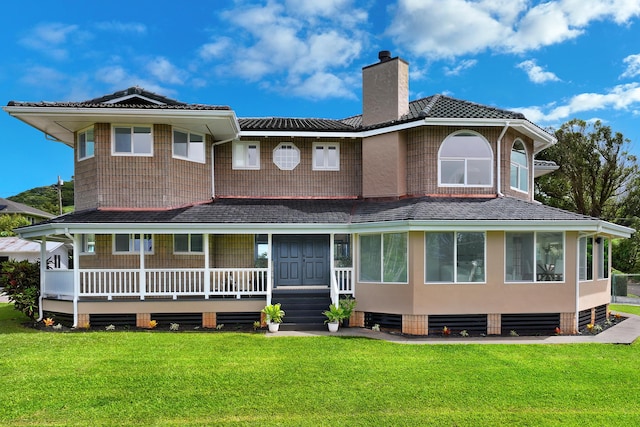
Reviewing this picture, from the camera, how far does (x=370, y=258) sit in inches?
482

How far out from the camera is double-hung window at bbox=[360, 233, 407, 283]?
37.7ft

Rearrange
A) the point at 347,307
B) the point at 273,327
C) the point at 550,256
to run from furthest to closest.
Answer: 1. the point at 347,307
2. the point at 550,256
3. the point at 273,327

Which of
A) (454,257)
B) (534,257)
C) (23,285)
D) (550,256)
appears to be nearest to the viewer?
(454,257)

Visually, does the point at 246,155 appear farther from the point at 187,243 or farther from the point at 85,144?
the point at 85,144

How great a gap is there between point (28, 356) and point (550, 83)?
3337 centimetres

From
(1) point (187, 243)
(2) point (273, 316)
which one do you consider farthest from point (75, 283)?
(2) point (273, 316)

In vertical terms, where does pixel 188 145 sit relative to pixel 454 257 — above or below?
above

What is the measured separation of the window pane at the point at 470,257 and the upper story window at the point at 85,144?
11702mm

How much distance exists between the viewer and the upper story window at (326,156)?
14836 mm

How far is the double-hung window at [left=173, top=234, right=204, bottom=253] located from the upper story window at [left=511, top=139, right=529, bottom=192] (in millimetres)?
10778

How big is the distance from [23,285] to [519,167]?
1708 cm

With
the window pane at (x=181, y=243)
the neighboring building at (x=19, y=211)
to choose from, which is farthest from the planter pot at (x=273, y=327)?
the neighboring building at (x=19, y=211)

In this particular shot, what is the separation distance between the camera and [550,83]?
29.3m

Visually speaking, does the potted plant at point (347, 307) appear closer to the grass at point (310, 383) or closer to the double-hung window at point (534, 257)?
the grass at point (310, 383)
